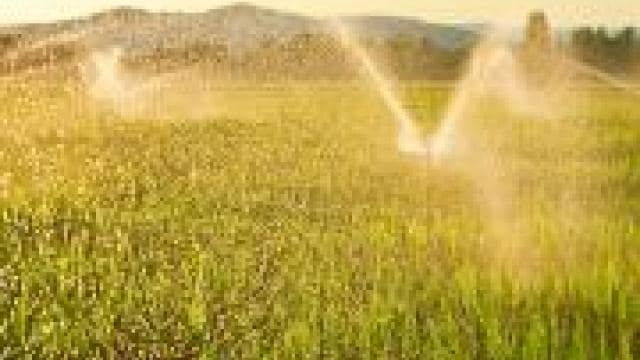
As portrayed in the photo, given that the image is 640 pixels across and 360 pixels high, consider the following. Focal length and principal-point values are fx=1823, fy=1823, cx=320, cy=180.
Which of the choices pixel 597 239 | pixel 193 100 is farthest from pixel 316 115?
pixel 597 239

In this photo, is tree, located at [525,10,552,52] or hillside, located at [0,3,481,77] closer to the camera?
hillside, located at [0,3,481,77]

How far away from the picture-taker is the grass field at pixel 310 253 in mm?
7121

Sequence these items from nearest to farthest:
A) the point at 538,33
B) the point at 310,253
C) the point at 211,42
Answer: the point at 310,253, the point at 211,42, the point at 538,33

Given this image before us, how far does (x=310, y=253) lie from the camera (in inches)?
333

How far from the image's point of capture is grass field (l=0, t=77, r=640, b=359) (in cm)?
712

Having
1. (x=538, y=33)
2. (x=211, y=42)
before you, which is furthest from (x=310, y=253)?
(x=538, y=33)

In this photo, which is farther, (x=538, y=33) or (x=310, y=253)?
(x=538, y=33)

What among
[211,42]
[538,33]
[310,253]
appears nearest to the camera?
[310,253]

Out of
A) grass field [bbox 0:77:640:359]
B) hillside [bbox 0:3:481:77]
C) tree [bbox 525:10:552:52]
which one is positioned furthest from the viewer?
tree [bbox 525:10:552:52]

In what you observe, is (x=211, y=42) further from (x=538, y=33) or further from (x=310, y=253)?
(x=310, y=253)

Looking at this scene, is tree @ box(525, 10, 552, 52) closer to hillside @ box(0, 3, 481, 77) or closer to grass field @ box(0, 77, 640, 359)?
hillside @ box(0, 3, 481, 77)

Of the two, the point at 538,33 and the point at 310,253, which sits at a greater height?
the point at 310,253

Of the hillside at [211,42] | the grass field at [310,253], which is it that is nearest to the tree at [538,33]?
the hillside at [211,42]

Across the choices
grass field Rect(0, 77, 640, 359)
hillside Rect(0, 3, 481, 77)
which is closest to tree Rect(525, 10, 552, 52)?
hillside Rect(0, 3, 481, 77)
